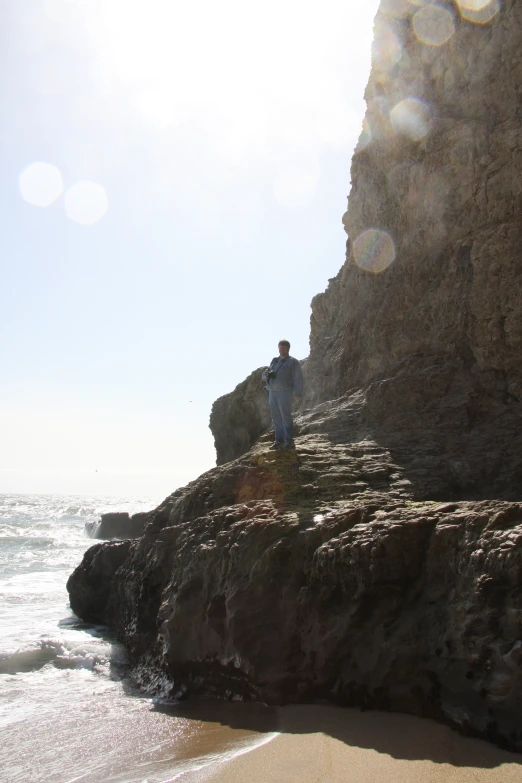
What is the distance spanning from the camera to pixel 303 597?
17.0 feet

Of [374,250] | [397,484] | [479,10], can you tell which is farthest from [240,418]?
[397,484]

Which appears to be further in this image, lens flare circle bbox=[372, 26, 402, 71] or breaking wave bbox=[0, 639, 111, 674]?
lens flare circle bbox=[372, 26, 402, 71]

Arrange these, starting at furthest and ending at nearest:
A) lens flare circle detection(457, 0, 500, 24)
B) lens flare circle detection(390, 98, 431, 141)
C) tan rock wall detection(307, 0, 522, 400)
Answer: lens flare circle detection(390, 98, 431, 141)
lens flare circle detection(457, 0, 500, 24)
tan rock wall detection(307, 0, 522, 400)

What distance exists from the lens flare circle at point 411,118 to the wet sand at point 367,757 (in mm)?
10000

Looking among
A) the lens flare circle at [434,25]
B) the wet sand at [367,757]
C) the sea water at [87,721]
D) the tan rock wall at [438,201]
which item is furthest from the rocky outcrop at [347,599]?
the lens flare circle at [434,25]

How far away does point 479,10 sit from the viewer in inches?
396

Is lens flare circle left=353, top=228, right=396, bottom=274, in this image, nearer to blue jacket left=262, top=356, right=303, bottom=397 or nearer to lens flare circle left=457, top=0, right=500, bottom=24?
blue jacket left=262, top=356, right=303, bottom=397

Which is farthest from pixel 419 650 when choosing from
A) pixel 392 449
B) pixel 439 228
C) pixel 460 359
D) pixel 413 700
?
pixel 439 228

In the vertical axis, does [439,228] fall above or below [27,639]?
above

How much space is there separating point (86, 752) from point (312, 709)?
1.89m

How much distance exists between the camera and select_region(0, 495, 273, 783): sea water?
4309 millimetres

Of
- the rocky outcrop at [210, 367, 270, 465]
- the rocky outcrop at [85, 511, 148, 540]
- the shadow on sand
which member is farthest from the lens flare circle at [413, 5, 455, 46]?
the rocky outcrop at [85, 511, 148, 540]

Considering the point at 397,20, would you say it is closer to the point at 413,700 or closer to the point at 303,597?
the point at 303,597

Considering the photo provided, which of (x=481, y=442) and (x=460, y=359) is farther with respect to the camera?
(x=460, y=359)
